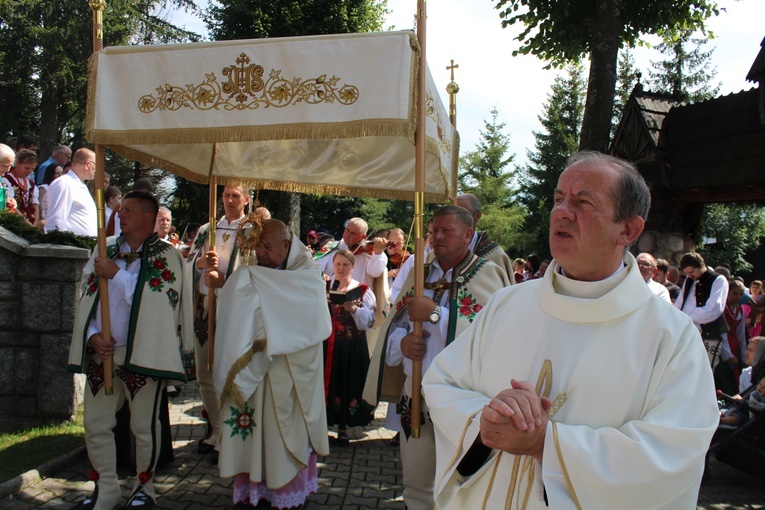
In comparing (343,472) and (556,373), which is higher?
(556,373)

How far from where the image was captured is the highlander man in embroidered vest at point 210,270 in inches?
217

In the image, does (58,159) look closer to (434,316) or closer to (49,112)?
(434,316)

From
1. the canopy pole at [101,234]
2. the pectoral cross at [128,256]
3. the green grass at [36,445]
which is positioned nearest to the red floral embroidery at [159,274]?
the pectoral cross at [128,256]

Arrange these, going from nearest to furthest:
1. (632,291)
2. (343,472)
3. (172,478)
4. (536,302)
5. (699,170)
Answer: (632,291), (536,302), (172,478), (343,472), (699,170)

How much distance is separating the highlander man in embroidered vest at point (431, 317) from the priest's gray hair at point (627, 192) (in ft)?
5.77

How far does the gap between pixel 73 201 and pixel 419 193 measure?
4488 millimetres

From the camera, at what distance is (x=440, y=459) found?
250 centimetres

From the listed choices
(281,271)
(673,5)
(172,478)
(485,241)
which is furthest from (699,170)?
(172,478)

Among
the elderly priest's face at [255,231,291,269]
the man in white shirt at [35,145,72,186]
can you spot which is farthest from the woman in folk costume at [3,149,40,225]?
the elderly priest's face at [255,231,291,269]

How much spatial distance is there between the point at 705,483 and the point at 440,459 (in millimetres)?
4415

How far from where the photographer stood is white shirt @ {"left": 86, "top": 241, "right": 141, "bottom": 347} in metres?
4.34

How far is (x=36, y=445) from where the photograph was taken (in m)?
5.10

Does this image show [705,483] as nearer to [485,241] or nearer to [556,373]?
[485,241]

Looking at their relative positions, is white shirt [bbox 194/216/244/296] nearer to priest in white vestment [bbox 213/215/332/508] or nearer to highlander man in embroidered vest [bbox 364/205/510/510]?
priest in white vestment [bbox 213/215/332/508]
